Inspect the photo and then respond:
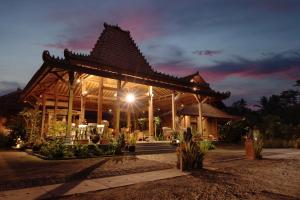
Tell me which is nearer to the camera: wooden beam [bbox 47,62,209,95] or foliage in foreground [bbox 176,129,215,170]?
foliage in foreground [bbox 176,129,215,170]

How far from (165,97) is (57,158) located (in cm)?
1101

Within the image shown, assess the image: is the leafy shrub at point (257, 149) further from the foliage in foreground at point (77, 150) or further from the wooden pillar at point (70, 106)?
the wooden pillar at point (70, 106)

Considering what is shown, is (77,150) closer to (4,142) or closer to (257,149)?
(257,149)

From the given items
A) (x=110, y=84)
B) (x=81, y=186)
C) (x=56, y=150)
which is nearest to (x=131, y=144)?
(x=56, y=150)

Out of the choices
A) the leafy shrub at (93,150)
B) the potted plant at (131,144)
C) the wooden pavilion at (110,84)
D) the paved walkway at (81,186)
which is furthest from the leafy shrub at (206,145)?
the leafy shrub at (93,150)

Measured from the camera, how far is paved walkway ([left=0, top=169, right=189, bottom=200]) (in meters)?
4.25

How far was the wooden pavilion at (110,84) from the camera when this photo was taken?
1127 centimetres

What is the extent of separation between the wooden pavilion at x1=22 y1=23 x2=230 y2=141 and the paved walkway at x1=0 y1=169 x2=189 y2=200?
4996mm

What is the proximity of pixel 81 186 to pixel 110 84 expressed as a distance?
1241 centimetres

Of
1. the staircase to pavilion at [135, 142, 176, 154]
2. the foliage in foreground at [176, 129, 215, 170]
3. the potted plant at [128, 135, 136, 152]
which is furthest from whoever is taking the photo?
the staircase to pavilion at [135, 142, 176, 154]

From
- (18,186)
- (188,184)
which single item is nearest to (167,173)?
(188,184)

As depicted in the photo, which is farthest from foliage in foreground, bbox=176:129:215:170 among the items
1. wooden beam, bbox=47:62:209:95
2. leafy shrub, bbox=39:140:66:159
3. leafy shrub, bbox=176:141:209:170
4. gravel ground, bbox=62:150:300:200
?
wooden beam, bbox=47:62:209:95

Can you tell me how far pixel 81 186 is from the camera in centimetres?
496

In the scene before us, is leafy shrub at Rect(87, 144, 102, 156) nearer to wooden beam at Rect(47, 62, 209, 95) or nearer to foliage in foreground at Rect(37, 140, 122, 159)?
foliage in foreground at Rect(37, 140, 122, 159)
